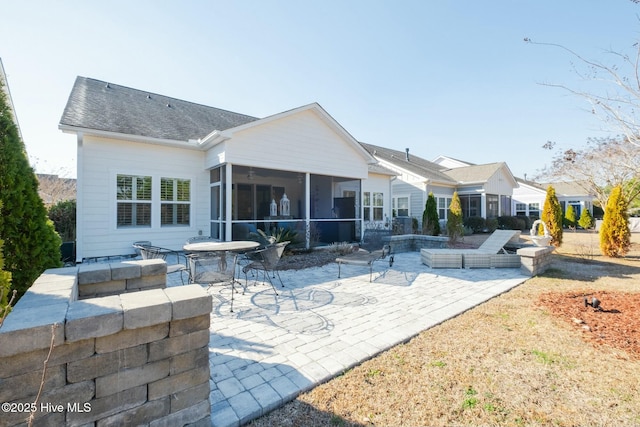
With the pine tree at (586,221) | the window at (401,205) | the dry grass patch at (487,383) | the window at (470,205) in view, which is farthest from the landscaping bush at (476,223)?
the dry grass patch at (487,383)

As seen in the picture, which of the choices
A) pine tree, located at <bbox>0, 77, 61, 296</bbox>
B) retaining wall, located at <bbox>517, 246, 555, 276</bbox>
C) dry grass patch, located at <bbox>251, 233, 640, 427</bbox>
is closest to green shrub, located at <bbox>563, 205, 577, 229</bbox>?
retaining wall, located at <bbox>517, 246, 555, 276</bbox>

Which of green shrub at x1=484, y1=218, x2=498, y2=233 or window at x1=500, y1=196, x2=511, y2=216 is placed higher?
window at x1=500, y1=196, x2=511, y2=216

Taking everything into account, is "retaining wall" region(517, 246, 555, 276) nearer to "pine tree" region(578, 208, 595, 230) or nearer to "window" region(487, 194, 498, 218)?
"window" region(487, 194, 498, 218)

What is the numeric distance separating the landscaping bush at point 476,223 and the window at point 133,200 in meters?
19.8

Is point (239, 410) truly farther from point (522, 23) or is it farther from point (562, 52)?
point (522, 23)

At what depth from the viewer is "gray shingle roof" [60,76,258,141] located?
8.38 meters

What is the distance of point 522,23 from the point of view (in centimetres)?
617

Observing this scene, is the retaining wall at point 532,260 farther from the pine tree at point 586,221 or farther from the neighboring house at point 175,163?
the pine tree at point 586,221

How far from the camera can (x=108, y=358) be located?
5.43 feet

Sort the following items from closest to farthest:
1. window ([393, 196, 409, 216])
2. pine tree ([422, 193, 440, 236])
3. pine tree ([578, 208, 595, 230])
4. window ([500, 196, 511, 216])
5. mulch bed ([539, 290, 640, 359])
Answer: mulch bed ([539, 290, 640, 359]) < pine tree ([422, 193, 440, 236]) < window ([393, 196, 409, 216]) < window ([500, 196, 511, 216]) < pine tree ([578, 208, 595, 230])

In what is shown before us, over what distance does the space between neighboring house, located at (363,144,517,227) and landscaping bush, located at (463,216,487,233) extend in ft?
2.61

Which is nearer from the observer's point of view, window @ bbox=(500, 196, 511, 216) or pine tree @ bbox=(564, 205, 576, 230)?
window @ bbox=(500, 196, 511, 216)

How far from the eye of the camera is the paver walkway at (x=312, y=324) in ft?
8.36

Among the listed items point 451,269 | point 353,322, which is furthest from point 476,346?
point 451,269
